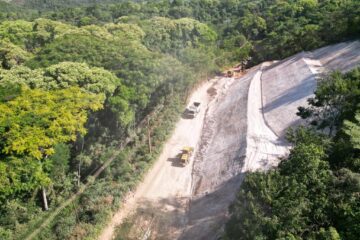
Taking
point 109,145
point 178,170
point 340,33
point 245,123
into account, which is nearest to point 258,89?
point 245,123

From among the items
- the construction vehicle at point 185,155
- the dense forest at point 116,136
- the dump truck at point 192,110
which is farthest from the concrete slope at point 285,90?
the dump truck at point 192,110

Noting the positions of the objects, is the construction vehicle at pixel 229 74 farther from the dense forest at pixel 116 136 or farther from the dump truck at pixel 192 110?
the dump truck at pixel 192 110

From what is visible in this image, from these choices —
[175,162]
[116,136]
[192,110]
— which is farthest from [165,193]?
[192,110]

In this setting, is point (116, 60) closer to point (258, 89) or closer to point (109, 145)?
point (109, 145)

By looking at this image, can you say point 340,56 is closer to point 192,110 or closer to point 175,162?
point 192,110

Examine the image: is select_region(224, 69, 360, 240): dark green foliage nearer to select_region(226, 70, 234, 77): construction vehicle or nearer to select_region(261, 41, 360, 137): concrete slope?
select_region(261, 41, 360, 137): concrete slope
